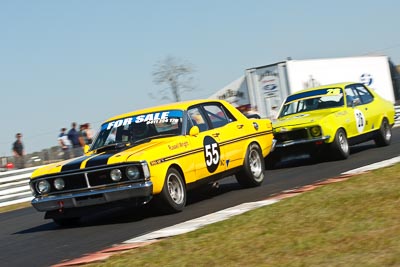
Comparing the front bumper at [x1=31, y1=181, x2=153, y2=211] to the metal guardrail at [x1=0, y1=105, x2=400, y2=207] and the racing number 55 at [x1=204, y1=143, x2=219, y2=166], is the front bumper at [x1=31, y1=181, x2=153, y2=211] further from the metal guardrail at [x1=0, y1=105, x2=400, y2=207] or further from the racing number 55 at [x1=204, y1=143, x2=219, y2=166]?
the metal guardrail at [x1=0, y1=105, x2=400, y2=207]

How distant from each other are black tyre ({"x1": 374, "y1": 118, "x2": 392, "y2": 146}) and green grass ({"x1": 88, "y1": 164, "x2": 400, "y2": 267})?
24.6ft

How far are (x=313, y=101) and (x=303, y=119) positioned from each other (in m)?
1.05

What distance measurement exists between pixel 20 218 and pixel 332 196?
5.69 meters

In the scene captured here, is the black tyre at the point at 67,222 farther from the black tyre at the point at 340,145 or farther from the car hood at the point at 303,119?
the black tyre at the point at 340,145

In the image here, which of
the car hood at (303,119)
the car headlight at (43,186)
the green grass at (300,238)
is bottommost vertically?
the green grass at (300,238)

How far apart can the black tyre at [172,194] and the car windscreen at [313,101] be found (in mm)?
5917

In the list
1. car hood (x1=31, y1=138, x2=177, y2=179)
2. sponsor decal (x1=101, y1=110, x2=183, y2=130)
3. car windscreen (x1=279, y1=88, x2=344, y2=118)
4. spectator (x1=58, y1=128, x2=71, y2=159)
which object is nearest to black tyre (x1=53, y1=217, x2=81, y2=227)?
car hood (x1=31, y1=138, x2=177, y2=179)

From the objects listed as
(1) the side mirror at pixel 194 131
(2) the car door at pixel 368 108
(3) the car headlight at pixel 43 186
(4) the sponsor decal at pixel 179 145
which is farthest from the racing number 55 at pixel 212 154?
(2) the car door at pixel 368 108

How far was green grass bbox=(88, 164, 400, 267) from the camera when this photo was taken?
17.3 feet

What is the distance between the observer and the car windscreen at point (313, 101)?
14250mm

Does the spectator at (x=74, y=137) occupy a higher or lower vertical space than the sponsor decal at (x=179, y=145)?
higher

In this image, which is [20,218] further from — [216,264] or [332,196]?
[216,264]

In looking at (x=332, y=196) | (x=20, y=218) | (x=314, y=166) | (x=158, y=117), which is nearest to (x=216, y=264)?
(x=332, y=196)

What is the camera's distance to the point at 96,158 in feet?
28.4
